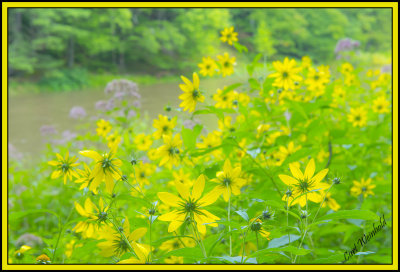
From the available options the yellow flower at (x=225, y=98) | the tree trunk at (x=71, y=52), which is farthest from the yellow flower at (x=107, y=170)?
the tree trunk at (x=71, y=52)

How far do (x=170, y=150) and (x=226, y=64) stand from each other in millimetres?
301

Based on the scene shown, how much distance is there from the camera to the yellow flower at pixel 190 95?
55 cm

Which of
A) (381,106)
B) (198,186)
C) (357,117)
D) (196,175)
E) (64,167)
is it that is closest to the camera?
(198,186)

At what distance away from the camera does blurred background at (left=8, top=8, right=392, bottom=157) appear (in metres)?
5.48

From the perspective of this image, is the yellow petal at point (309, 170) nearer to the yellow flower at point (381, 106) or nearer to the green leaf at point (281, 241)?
the green leaf at point (281, 241)

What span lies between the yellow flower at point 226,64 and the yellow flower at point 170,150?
272mm

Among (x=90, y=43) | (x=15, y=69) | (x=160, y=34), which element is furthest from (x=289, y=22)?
(x=15, y=69)

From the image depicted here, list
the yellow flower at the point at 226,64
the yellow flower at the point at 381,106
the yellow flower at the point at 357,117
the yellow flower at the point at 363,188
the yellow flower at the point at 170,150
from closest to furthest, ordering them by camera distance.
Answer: the yellow flower at the point at 170,150
the yellow flower at the point at 363,188
the yellow flower at the point at 226,64
the yellow flower at the point at 357,117
the yellow flower at the point at 381,106

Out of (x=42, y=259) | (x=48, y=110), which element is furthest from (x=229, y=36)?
(x=48, y=110)

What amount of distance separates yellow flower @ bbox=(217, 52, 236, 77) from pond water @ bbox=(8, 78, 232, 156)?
194cm

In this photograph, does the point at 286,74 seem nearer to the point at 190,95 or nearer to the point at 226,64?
the point at 226,64

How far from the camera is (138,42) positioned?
6.51 meters

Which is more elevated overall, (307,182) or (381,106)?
(381,106)

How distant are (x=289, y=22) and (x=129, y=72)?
107 inches
